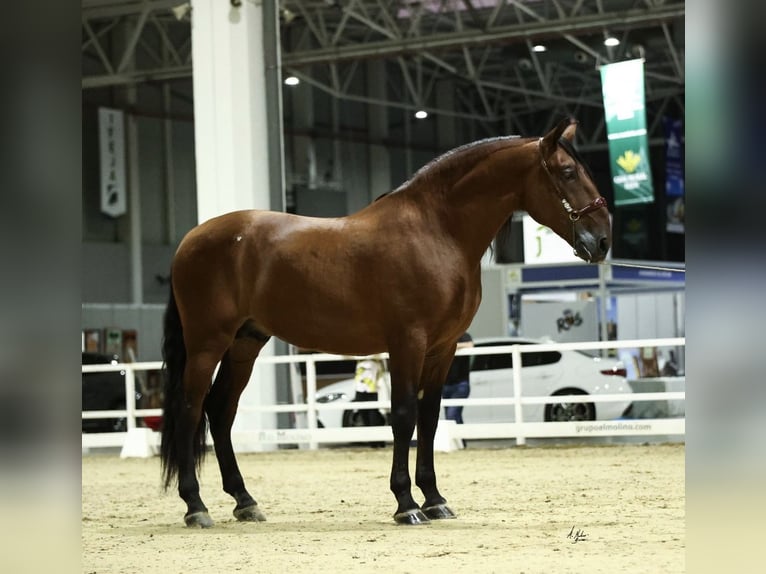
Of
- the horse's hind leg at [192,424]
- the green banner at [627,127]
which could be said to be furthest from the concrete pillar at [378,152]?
the horse's hind leg at [192,424]

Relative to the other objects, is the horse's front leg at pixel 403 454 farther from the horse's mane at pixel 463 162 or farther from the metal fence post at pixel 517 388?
the metal fence post at pixel 517 388

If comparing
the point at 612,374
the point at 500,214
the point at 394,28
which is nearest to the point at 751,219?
the point at 500,214

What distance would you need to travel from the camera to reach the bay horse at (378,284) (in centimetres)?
591

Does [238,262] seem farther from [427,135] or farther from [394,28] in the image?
[427,135]

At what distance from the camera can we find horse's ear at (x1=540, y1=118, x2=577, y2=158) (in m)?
5.86

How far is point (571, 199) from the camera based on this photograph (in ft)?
19.2

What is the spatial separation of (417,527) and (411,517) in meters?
0.10

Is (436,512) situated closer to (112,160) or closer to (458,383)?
(458,383)

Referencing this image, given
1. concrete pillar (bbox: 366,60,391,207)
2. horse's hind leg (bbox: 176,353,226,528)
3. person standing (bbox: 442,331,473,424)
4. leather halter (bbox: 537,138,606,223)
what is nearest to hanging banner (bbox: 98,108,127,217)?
concrete pillar (bbox: 366,60,391,207)

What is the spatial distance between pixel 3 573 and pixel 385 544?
379cm

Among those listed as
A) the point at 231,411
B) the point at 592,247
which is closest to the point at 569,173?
the point at 592,247

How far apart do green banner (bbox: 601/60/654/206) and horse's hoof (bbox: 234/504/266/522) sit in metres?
8.54

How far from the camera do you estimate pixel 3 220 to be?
173 cm

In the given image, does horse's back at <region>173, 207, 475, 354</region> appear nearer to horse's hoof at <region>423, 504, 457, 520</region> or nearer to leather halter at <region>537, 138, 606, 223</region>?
leather halter at <region>537, 138, 606, 223</region>
